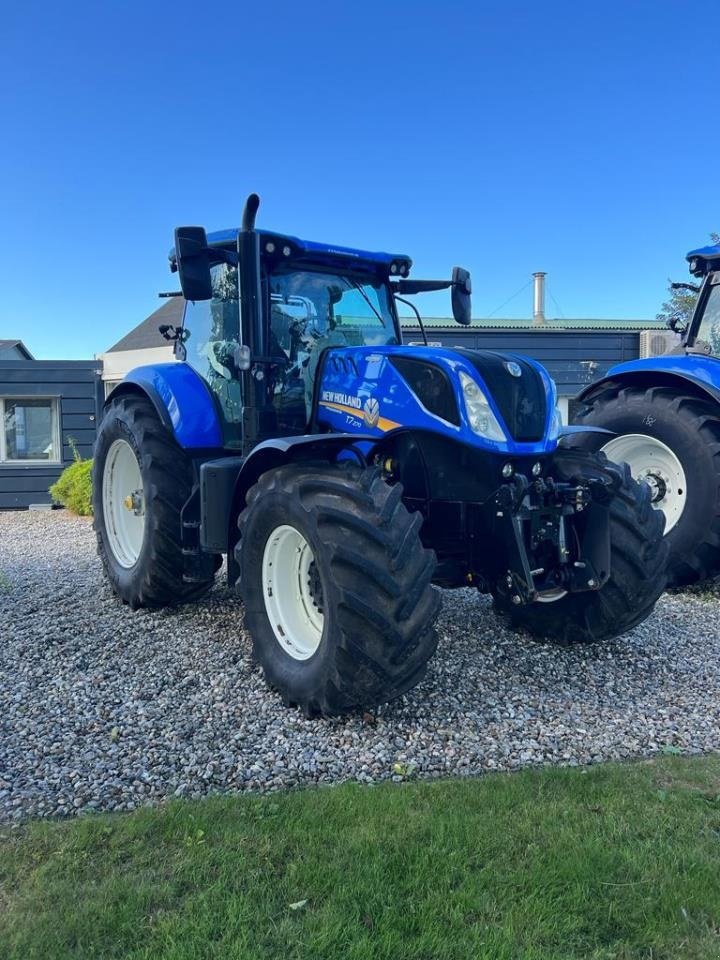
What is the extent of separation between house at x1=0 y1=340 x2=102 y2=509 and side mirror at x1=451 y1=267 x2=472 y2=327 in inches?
399

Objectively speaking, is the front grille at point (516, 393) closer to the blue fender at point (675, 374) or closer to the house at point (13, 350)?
the blue fender at point (675, 374)

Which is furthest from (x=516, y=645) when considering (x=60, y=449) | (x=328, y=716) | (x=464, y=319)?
(x=60, y=449)

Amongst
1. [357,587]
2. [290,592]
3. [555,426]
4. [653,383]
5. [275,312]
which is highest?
[275,312]

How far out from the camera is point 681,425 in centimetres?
633

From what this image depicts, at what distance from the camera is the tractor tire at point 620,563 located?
168 inches

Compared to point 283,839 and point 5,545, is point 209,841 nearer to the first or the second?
point 283,839

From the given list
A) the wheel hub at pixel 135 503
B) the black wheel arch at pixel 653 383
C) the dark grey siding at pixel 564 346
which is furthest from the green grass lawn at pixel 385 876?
the dark grey siding at pixel 564 346

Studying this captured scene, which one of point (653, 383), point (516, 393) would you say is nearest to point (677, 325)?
point (653, 383)

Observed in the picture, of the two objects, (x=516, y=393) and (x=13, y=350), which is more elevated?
(x=13, y=350)

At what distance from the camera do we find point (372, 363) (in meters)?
4.24

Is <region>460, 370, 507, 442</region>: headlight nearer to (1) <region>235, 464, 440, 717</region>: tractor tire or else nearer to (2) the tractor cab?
(1) <region>235, 464, 440, 717</region>: tractor tire

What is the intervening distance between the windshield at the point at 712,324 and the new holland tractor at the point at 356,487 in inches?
116

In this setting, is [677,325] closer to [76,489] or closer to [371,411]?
[371,411]

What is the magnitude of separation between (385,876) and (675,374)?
5.25m
